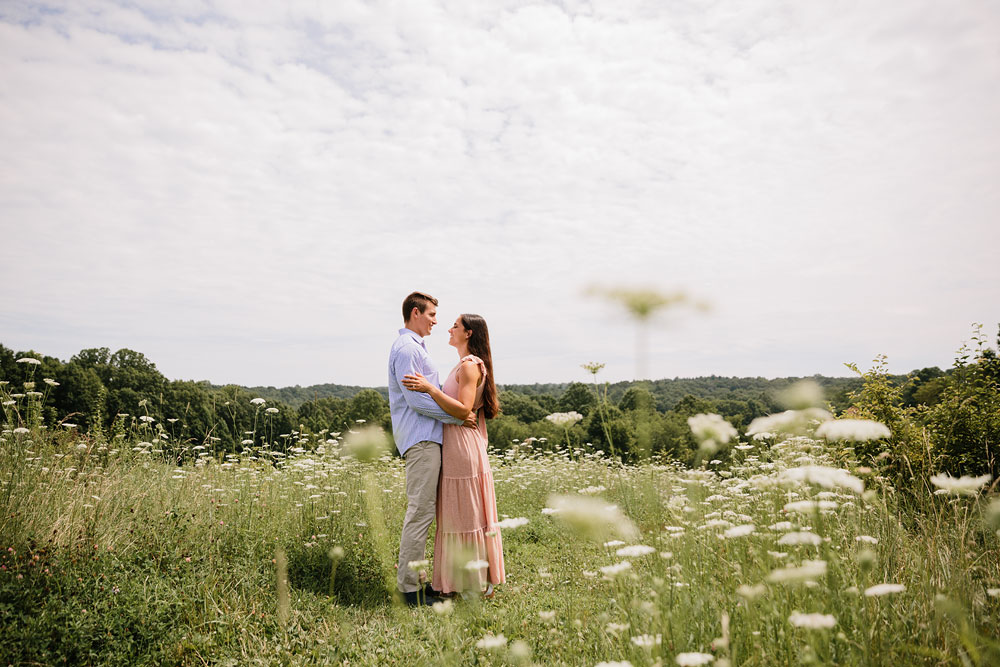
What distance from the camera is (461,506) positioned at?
14.5 feet

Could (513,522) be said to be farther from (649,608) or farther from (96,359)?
(96,359)

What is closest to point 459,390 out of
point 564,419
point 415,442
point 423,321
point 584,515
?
point 415,442

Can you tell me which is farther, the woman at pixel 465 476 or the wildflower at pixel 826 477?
the woman at pixel 465 476

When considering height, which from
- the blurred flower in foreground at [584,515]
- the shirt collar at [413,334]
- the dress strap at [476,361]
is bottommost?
the blurred flower in foreground at [584,515]

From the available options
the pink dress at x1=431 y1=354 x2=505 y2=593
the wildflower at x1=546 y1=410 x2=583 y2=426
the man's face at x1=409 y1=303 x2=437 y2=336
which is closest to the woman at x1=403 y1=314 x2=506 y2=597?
the pink dress at x1=431 y1=354 x2=505 y2=593

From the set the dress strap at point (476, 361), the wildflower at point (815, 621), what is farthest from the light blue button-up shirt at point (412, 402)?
the wildflower at point (815, 621)

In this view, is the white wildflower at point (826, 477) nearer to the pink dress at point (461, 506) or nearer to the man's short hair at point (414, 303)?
the pink dress at point (461, 506)

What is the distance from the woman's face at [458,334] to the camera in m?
4.58

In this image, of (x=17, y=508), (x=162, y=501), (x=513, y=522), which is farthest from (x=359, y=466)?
(x=513, y=522)

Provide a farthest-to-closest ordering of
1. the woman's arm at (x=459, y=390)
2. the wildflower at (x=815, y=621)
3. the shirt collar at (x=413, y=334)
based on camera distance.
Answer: the shirt collar at (x=413, y=334) < the woman's arm at (x=459, y=390) < the wildflower at (x=815, y=621)

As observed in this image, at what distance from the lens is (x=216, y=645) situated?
3324 mm

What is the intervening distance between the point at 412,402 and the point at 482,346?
2.51 feet

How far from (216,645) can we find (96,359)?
23.9 meters

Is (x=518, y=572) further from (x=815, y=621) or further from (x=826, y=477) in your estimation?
(x=815, y=621)
